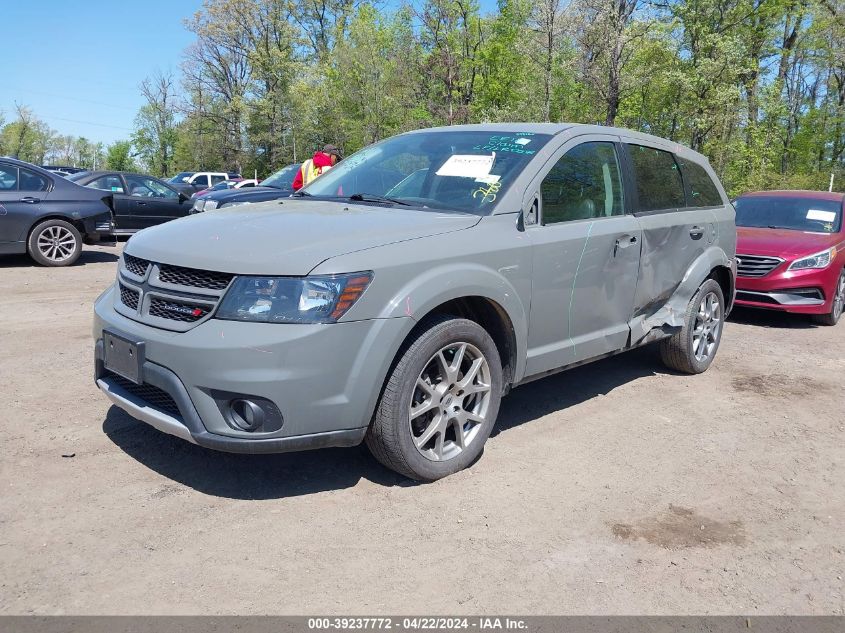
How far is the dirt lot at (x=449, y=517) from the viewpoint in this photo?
9.18ft

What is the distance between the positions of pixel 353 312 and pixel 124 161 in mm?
93718

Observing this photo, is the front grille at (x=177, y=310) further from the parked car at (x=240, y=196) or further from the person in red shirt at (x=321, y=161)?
the parked car at (x=240, y=196)

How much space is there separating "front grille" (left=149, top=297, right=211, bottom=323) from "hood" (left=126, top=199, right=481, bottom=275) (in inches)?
7.2

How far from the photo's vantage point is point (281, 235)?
137 inches

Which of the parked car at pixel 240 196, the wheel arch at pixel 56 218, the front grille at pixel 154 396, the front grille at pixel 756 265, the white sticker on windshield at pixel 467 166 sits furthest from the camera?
the parked car at pixel 240 196

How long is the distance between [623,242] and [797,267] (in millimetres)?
4483

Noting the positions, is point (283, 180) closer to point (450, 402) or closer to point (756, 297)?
point (756, 297)

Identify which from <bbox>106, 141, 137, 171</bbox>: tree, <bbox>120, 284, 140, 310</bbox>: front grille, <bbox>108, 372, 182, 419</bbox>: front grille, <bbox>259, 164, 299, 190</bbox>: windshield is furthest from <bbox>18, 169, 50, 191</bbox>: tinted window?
<bbox>106, 141, 137, 171</bbox>: tree

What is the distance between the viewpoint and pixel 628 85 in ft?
97.4

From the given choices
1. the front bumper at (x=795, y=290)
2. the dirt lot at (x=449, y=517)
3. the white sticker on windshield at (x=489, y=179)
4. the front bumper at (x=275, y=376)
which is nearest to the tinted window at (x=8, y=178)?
the dirt lot at (x=449, y=517)

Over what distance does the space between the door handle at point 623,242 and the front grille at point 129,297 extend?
287 cm

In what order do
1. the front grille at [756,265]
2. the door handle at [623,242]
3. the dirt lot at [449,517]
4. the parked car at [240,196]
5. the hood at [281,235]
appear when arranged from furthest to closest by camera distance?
1. the parked car at [240,196]
2. the front grille at [756,265]
3. the door handle at [623,242]
4. the hood at [281,235]
5. the dirt lot at [449,517]
